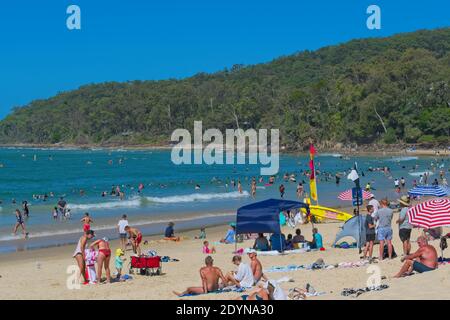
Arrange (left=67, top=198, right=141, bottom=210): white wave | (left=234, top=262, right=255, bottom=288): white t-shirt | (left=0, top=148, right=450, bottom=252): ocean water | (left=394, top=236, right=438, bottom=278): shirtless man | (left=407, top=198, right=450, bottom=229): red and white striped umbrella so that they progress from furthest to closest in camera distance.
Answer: (left=67, top=198, right=141, bottom=210): white wave < (left=0, top=148, right=450, bottom=252): ocean water < (left=407, top=198, right=450, bottom=229): red and white striped umbrella < (left=234, top=262, right=255, bottom=288): white t-shirt < (left=394, top=236, right=438, bottom=278): shirtless man

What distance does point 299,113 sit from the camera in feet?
423

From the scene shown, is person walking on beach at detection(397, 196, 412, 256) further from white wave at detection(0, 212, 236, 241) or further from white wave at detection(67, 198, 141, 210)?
white wave at detection(67, 198, 141, 210)

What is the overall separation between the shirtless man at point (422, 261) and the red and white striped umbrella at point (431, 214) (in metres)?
0.98

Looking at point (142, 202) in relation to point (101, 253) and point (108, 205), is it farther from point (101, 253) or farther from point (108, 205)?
point (101, 253)

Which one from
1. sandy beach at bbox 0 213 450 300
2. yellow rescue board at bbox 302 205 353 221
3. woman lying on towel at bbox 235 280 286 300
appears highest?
woman lying on towel at bbox 235 280 286 300

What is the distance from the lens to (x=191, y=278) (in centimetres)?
1425

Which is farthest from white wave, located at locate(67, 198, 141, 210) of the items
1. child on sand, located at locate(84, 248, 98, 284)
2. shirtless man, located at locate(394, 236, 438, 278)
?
shirtless man, located at locate(394, 236, 438, 278)

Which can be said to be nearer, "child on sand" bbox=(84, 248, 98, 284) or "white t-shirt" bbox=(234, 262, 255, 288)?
"white t-shirt" bbox=(234, 262, 255, 288)

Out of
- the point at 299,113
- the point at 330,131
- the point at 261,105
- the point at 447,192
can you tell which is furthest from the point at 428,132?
the point at 447,192

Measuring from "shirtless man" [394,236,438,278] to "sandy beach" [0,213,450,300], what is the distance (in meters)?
0.21

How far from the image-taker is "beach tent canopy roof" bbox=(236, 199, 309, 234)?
55.6 ft

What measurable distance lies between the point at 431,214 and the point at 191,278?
5226 mm

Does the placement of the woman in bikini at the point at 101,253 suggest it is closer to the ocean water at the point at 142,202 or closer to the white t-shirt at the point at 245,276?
the white t-shirt at the point at 245,276
